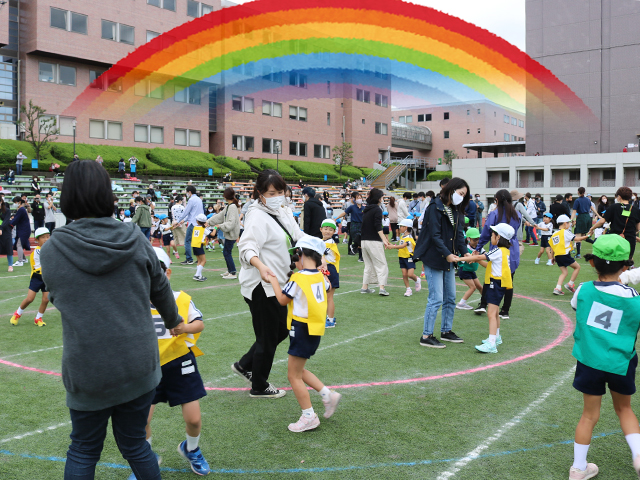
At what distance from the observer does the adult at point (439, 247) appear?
22.8ft

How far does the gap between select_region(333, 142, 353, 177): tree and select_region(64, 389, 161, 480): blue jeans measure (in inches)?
2217

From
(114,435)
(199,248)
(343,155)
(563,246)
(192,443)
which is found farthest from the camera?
(343,155)

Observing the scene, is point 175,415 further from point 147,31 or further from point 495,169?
point 495,169

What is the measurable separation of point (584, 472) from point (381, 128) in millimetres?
65473

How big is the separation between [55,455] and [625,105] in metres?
59.0

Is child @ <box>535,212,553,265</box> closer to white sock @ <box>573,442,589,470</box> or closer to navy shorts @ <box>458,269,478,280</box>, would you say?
navy shorts @ <box>458,269,478,280</box>

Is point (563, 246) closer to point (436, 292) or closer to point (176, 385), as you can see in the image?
point (436, 292)

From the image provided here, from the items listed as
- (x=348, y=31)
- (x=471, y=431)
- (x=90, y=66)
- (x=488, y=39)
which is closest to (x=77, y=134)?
(x=90, y=66)

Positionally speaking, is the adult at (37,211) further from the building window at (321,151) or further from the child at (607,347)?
the building window at (321,151)

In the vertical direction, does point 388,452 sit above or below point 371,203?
below

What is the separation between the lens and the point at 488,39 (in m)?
14.7

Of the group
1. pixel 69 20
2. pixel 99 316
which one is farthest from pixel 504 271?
pixel 69 20

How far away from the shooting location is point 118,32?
42.3m

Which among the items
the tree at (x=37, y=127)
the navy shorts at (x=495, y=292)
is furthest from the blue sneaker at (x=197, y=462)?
the tree at (x=37, y=127)
